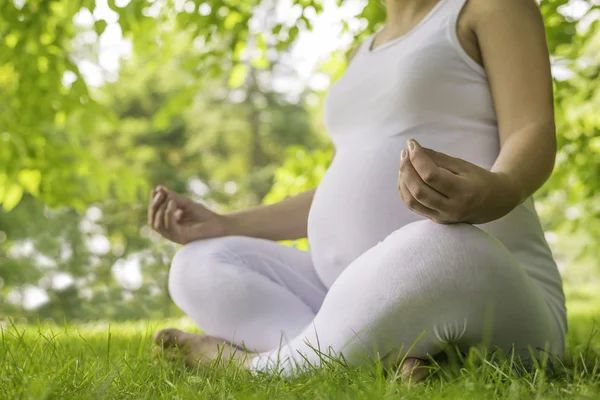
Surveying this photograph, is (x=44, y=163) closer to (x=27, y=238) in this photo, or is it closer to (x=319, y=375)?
(x=319, y=375)

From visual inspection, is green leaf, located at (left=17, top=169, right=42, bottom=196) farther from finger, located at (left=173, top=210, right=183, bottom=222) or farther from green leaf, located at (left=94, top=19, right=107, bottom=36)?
finger, located at (left=173, top=210, right=183, bottom=222)

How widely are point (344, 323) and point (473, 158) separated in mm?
504

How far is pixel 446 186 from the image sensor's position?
1.07 meters

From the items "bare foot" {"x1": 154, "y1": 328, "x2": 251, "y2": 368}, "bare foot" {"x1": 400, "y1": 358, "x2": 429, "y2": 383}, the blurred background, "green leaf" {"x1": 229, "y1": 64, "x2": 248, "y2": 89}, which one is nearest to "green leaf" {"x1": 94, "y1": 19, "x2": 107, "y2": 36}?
the blurred background

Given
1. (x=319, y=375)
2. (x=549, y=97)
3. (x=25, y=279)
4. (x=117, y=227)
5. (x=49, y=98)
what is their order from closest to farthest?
1. (x=319, y=375)
2. (x=549, y=97)
3. (x=49, y=98)
4. (x=25, y=279)
5. (x=117, y=227)

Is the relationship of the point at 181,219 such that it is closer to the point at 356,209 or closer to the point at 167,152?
the point at 356,209

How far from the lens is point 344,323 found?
4.03 feet

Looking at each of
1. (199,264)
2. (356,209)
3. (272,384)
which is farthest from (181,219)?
(272,384)

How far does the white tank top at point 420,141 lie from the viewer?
57.8 inches

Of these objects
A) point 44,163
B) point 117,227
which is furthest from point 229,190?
point 44,163

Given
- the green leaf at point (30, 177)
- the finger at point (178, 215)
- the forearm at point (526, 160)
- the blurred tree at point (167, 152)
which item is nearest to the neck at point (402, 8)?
the forearm at point (526, 160)

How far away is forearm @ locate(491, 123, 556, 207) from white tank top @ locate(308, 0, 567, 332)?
165 mm

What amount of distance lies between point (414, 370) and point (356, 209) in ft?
1.42

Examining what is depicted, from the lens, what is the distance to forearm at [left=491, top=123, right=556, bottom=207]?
1.20 meters
